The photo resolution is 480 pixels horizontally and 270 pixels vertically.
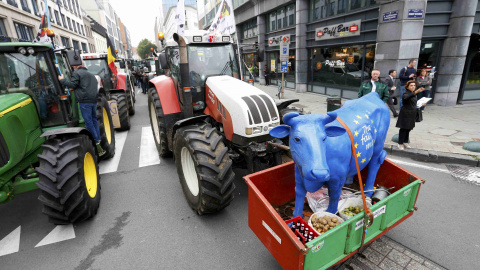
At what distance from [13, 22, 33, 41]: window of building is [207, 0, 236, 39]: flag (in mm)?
25203

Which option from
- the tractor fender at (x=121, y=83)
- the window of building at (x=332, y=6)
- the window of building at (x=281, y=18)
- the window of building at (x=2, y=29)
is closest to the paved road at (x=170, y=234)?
the tractor fender at (x=121, y=83)

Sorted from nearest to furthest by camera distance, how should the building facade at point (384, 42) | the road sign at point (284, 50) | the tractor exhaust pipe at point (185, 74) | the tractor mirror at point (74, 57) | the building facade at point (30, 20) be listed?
the tractor exhaust pipe at point (185, 74)
the tractor mirror at point (74, 57)
the building facade at point (384, 42)
the road sign at point (284, 50)
the building facade at point (30, 20)

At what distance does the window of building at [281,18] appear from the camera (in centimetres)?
1492

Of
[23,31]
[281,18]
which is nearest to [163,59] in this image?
[281,18]

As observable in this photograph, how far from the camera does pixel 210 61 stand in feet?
16.1

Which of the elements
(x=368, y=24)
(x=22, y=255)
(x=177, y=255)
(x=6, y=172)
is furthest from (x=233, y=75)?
(x=368, y=24)

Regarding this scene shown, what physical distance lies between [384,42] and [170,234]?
10.0 meters

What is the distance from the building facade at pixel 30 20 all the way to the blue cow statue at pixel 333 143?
1329cm

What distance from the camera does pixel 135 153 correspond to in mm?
6676

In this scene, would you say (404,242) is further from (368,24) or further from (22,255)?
(368,24)

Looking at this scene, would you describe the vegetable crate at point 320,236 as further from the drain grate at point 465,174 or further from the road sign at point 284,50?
the road sign at point 284,50

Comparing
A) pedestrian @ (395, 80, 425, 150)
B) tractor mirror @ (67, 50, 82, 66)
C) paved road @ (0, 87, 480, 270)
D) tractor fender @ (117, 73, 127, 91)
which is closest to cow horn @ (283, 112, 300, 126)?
paved road @ (0, 87, 480, 270)

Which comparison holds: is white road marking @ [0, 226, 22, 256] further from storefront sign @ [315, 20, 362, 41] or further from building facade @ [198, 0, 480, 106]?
storefront sign @ [315, 20, 362, 41]

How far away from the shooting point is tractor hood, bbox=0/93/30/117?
3.14 m
